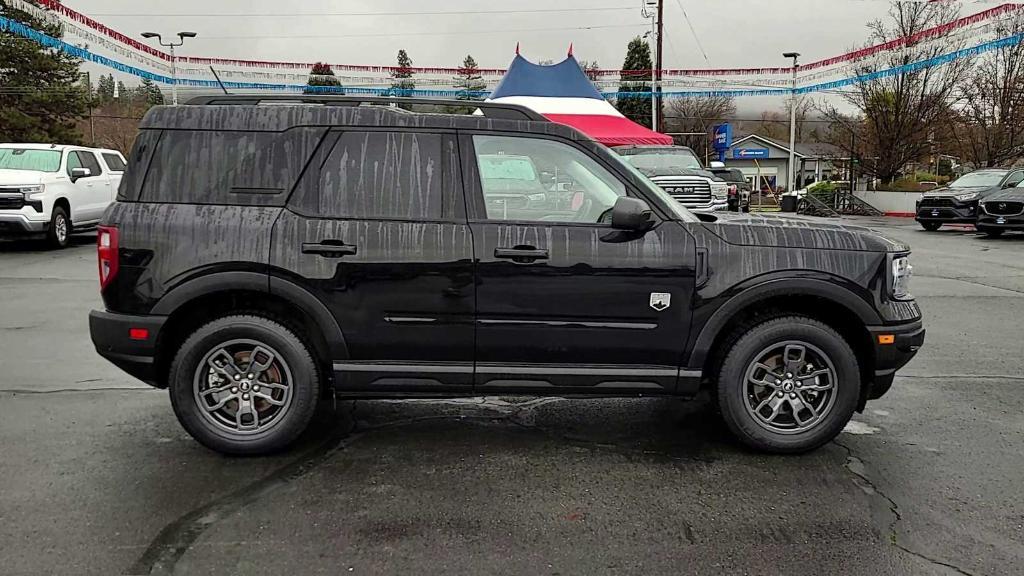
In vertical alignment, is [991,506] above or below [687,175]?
below

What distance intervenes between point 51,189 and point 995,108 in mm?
33582

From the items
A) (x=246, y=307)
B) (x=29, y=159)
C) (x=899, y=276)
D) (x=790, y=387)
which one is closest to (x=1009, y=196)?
(x=899, y=276)

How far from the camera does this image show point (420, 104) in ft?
14.2

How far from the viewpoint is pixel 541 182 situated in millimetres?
4172

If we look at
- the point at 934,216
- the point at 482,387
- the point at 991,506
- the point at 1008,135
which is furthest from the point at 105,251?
the point at 1008,135

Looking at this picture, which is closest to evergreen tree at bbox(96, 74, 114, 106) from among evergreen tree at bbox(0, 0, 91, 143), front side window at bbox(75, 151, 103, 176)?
evergreen tree at bbox(0, 0, 91, 143)

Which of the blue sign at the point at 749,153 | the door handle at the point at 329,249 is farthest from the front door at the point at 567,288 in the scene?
the blue sign at the point at 749,153

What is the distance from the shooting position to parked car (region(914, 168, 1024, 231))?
66.0ft

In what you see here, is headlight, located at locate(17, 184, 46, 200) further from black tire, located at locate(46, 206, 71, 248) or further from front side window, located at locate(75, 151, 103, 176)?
front side window, located at locate(75, 151, 103, 176)

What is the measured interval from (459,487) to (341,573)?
36.1 inches

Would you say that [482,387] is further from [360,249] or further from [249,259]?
[249,259]

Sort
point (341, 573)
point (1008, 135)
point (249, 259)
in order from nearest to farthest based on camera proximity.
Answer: point (341, 573) → point (249, 259) → point (1008, 135)

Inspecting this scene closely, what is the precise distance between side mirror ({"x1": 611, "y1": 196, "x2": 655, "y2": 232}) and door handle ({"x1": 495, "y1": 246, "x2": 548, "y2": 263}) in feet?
1.32

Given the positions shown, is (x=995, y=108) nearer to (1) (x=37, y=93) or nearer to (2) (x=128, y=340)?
(2) (x=128, y=340)
